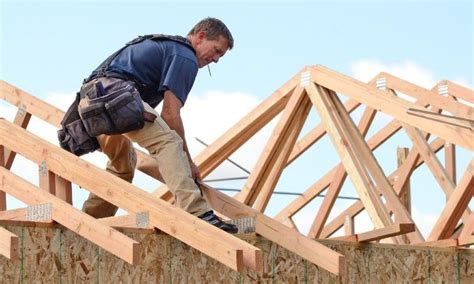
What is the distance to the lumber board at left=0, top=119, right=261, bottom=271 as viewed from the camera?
6.53m

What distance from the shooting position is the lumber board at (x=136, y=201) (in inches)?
257

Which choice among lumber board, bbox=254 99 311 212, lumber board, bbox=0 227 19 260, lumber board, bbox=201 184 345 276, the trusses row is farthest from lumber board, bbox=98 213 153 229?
lumber board, bbox=254 99 311 212

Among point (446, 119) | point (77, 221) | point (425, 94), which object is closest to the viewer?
point (77, 221)

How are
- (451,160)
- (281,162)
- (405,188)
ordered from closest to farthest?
1. (281,162)
2. (405,188)
3. (451,160)

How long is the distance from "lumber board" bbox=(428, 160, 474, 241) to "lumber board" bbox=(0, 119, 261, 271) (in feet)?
12.0

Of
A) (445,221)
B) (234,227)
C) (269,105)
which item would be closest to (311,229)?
(269,105)

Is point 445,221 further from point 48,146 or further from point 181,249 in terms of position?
point 48,146

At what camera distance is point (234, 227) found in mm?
7371

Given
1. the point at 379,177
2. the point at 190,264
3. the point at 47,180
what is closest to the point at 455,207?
the point at 379,177

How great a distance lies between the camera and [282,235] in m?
7.38

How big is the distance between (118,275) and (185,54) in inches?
58.4

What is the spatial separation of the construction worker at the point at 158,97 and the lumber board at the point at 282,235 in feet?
0.75

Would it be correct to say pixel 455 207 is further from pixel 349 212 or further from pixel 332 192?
pixel 349 212

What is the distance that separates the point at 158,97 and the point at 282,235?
1200mm
